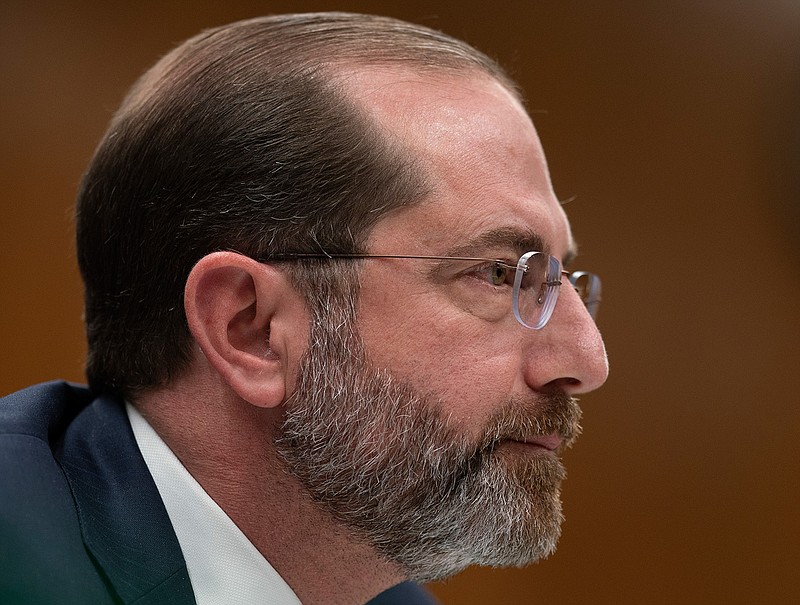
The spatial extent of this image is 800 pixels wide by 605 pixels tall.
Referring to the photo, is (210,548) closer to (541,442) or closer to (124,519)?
(124,519)

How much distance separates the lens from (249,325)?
1.42 metres

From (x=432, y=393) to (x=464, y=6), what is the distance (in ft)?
5.56

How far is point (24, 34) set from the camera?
8.18 feet

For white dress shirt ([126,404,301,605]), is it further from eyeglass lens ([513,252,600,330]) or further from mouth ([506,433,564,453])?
eyeglass lens ([513,252,600,330])

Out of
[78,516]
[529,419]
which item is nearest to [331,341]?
[529,419]

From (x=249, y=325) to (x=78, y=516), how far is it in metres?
0.36

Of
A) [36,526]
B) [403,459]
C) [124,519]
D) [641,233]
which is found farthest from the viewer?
[641,233]

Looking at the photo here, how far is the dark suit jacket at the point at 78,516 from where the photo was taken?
45.4 inches

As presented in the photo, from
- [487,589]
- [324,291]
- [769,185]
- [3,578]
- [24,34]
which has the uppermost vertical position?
[24,34]

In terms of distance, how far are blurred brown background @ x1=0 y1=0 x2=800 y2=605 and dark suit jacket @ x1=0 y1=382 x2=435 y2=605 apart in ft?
4.07

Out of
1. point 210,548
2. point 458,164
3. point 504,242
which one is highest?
point 458,164

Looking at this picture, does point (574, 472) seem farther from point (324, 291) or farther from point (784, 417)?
point (324, 291)

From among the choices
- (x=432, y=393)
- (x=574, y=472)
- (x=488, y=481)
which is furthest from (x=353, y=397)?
(x=574, y=472)

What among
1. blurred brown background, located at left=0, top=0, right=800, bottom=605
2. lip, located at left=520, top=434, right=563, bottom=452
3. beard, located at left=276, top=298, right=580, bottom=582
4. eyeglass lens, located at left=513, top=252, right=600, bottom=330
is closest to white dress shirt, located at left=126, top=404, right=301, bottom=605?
beard, located at left=276, top=298, right=580, bottom=582
